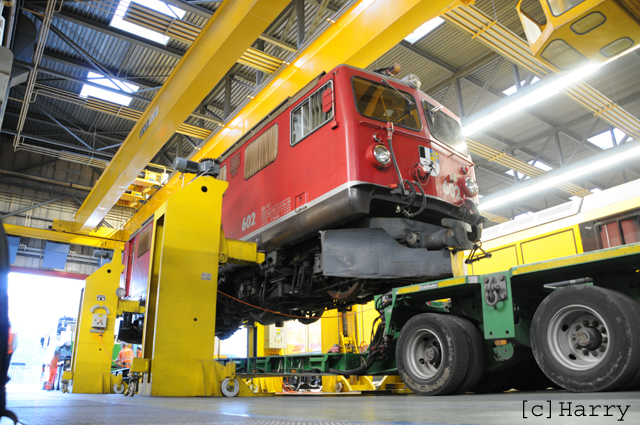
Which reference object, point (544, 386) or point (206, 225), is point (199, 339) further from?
point (544, 386)

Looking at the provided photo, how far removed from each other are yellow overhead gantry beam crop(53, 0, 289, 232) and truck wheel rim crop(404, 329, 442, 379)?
4.16 metres

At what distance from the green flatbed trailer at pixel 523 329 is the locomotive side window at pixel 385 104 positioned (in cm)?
197

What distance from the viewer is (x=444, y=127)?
5898mm

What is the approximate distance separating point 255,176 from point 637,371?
4791mm

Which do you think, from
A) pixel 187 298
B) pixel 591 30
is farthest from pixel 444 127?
pixel 187 298

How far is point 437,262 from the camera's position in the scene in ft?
16.0

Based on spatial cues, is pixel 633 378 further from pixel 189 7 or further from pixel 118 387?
pixel 189 7

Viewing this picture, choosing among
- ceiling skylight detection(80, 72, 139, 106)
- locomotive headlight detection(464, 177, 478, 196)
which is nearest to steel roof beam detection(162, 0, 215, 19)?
ceiling skylight detection(80, 72, 139, 106)

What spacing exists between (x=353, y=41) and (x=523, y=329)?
4238mm

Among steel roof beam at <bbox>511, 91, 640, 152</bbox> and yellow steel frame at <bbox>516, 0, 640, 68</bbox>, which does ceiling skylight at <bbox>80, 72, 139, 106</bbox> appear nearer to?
yellow steel frame at <bbox>516, 0, 640, 68</bbox>

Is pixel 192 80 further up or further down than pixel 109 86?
further down

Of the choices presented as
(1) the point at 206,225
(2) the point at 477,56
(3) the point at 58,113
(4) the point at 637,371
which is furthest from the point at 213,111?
(4) the point at 637,371

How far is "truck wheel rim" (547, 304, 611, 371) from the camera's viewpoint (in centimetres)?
291

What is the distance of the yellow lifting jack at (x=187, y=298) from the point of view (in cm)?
420
